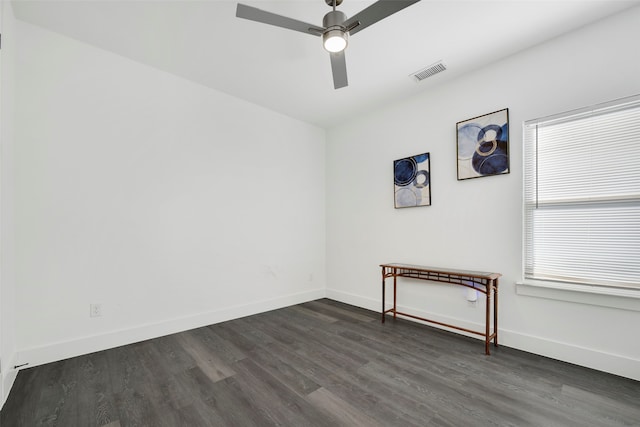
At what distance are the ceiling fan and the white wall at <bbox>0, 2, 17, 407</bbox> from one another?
5.95ft

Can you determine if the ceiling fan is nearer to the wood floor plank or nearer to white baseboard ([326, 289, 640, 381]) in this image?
the wood floor plank

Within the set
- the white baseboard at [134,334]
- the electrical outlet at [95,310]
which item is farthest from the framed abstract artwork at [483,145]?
the electrical outlet at [95,310]

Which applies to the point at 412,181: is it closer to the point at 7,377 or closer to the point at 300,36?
the point at 300,36

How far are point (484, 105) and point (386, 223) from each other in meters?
1.74

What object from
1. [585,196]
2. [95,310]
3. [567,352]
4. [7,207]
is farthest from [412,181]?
[7,207]

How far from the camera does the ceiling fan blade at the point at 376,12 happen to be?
166 cm

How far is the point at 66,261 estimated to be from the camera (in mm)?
2402

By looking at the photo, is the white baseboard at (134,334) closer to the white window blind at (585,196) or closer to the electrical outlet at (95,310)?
the electrical outlet at (95,310)

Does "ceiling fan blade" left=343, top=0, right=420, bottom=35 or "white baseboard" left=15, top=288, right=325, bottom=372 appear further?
"white baseboard" left=15, top=288, right=325, bottom=372

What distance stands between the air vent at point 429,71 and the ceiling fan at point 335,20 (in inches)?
49.8

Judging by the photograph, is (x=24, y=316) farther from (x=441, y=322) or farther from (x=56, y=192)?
(x=441, y=322)

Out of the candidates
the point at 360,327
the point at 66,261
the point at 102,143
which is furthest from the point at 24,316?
the point at 360,327

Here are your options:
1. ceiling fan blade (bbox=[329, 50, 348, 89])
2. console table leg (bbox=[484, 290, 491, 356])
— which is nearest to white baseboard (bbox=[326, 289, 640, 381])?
console table leg (bbox=[484, 290, 491, 356])

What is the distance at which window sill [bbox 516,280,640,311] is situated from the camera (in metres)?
2.05
